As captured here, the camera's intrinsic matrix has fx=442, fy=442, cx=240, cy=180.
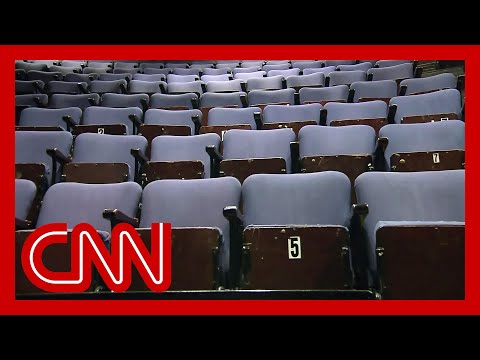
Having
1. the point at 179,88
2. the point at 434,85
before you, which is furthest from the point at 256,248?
the point at 179,88

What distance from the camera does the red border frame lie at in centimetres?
26

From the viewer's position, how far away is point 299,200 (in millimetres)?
402

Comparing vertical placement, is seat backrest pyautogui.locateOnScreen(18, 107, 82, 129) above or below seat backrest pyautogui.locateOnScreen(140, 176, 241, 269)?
above

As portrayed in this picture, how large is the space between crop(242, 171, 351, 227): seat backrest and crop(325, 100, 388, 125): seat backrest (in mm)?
268

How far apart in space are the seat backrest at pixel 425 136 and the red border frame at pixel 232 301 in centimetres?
2

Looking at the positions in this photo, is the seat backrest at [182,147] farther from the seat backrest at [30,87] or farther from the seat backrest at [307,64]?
the seat backrest at [307,64]

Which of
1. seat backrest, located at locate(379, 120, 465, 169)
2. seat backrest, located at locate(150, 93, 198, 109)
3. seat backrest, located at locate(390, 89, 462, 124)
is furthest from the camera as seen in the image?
seat backrest, located at locate(150, 93, 198, 109)

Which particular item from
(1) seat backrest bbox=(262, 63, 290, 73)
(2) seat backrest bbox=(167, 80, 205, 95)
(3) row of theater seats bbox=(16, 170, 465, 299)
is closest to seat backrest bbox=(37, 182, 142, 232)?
(3) row of theater seats bbox=(16, 170, 465, 299)

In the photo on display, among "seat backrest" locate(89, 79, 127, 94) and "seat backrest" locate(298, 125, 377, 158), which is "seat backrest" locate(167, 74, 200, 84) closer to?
"seat backrest" locate(89, 79, 127, 94)

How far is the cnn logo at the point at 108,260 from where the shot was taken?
33 cm

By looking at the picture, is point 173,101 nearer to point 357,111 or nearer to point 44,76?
point 357,111

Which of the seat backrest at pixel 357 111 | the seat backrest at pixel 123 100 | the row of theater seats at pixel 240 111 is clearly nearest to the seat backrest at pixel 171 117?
the row of theater seats at pixel 240 111
